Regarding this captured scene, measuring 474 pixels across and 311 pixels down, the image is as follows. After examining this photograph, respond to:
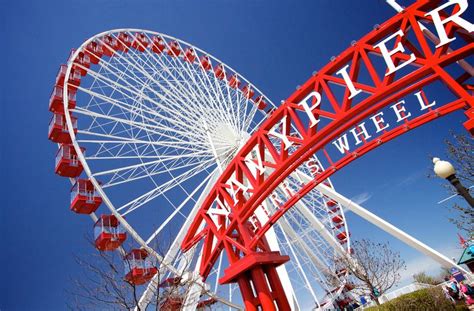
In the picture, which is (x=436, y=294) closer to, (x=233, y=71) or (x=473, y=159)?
(x=473, y=159)

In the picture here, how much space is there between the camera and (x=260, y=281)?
8.16m

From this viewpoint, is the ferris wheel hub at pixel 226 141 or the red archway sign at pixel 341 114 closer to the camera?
the red archway sign at pixel 341 114

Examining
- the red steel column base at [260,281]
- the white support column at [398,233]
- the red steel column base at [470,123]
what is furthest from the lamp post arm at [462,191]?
the white support column at [398,233]

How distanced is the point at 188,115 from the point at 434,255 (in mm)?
11402

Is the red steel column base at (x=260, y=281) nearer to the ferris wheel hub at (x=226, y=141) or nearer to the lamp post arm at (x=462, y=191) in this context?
the lamp post arm at (x=462, y=191)

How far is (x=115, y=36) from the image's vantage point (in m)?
18.7

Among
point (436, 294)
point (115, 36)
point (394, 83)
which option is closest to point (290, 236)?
point (436, 294)

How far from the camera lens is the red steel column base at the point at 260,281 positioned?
8.06 meters

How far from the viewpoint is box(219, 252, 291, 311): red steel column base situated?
8062mm

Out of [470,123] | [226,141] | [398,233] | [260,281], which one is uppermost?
[226,141]

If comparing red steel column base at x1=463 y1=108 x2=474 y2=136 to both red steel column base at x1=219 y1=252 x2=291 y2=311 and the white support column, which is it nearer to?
red steel column base at x1=219 y1=252 x2=291 y2=311

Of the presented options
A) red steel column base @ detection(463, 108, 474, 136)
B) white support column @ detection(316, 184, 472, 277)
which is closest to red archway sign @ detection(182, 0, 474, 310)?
red steel column base @ detection(463, 108, 474, 136)

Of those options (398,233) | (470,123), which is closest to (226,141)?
(398,233)

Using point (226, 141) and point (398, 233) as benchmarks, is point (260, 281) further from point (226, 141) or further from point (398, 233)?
point (226, 141)
